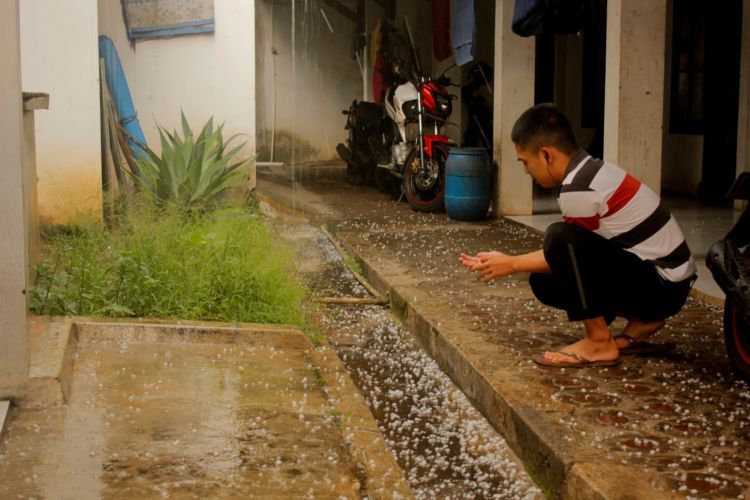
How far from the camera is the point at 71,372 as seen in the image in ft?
15.4

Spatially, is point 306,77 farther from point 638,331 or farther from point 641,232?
point 641,232

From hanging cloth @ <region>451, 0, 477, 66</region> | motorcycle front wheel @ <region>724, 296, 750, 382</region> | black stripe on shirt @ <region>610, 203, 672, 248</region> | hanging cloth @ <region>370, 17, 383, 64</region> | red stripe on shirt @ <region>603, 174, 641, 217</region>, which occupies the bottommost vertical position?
motorcycle front wheel @ <region>724, 296, 750, 382</region>

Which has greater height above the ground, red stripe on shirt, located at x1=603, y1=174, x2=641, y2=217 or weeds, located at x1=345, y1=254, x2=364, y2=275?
red stripe on shirt, located at x1=603, y1=174, x2=641, y2=217

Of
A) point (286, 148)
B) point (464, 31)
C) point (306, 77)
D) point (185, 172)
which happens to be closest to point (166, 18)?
point (185, 172)

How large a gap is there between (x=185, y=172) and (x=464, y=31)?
360 centimetres

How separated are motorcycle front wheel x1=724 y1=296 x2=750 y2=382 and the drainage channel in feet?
3.67

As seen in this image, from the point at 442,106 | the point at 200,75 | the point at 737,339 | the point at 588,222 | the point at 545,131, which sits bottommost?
the point at 737,339

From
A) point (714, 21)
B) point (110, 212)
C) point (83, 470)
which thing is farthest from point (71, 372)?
point (714, 21)

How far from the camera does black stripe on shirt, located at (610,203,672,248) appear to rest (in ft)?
15.2

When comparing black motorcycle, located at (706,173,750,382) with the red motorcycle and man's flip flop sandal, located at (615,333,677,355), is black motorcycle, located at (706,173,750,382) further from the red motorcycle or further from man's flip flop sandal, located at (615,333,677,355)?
the red motorcycle

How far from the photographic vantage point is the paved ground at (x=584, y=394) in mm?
3531

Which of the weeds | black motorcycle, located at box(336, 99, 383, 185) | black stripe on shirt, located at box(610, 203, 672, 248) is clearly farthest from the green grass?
black motorcycle, located at box(336, 99, 383, 185)

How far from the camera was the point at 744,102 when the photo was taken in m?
10.4

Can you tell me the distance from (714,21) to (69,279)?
27.8 feet
